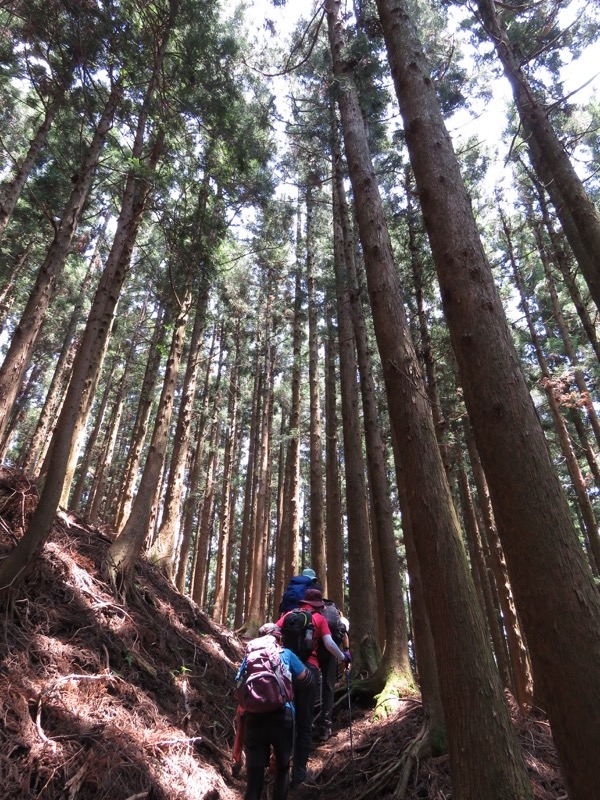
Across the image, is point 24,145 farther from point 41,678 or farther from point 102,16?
point 41,678

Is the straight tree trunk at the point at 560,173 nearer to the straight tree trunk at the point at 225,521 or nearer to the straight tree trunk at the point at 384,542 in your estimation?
the straight tree trunk at the point at 384,542

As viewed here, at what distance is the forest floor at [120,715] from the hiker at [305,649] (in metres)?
0.42

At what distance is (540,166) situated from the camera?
7168 millimetres

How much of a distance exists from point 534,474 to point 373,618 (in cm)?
660

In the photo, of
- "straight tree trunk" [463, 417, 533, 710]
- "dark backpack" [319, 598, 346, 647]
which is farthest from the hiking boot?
"straight tree trunk" [463, 417, 533, 710]

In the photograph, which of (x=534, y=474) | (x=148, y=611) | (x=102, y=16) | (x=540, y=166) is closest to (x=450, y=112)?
(x=540, y=166)

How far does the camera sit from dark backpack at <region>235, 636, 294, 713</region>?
12.6 ft

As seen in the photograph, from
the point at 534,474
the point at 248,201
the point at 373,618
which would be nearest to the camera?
the point at 534,474

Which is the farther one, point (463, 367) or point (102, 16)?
point (102, 16)

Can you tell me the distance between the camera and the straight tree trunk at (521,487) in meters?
1.98

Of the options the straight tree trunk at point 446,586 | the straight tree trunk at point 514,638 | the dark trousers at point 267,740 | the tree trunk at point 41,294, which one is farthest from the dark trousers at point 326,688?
the tree trunk at point 41,294

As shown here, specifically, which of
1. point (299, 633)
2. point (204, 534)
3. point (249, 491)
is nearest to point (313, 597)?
point (299, 633)

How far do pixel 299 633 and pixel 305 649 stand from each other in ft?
0.62

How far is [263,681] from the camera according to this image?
388 centimetres
